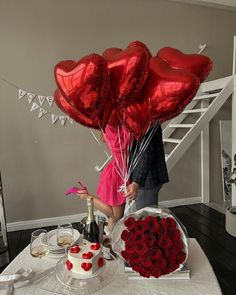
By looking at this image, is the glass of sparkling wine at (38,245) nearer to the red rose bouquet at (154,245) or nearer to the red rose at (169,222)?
the red rose bouquet at (154,245)

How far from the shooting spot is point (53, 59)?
9.04 feet

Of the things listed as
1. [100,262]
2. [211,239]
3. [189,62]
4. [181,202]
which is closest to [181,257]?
[100,262]

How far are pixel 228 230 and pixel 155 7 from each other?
8.48 feet

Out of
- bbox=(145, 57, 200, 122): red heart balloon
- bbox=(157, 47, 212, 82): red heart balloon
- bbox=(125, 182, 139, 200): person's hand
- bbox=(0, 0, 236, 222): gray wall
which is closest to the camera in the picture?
bbox=(145, 57, 200, 122): red heart balloon

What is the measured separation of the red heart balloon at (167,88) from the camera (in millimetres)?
969

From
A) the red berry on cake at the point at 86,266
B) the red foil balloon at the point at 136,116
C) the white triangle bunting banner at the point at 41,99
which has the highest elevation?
the white triangle bunting banner at the point at 41,99

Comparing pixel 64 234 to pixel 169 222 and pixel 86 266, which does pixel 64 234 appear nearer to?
pixel 86 266

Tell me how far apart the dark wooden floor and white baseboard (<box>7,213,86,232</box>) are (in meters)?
0.06

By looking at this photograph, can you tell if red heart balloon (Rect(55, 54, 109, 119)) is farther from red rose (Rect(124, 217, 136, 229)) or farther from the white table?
the white table

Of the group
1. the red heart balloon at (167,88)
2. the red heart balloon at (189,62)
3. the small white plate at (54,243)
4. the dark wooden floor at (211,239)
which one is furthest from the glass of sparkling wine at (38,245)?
the dark wooden floor at (211,239)

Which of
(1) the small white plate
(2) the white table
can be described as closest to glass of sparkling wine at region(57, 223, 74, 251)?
(1) the small white plate

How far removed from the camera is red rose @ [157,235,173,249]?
2.82 feet

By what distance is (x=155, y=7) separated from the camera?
3039 millimetres

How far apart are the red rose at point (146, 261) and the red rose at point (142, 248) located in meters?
0.02
